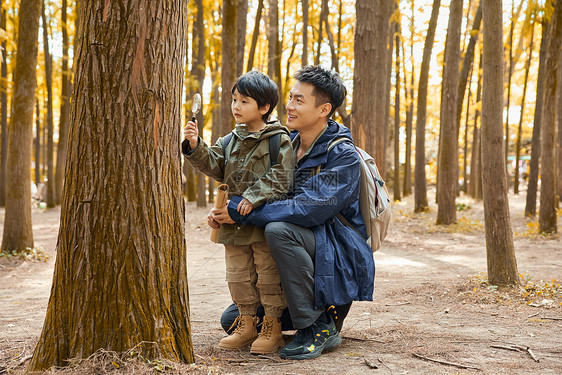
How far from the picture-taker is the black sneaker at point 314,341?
11.0 feet

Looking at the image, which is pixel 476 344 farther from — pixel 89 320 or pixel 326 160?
pixel 89 320

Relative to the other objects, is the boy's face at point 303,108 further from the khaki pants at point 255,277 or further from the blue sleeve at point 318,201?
the khaki pants at point 255,277

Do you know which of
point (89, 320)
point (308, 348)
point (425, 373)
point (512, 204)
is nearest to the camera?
point (89, 320)

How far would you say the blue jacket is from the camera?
340 cm

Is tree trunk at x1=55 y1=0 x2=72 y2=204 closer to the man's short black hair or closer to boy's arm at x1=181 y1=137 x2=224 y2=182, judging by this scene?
boy's arm at x1=181 y1=137 x2=224 y2=182

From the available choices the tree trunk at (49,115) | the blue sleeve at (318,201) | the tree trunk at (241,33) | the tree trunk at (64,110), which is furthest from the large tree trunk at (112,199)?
the tree trunk at (49,115)

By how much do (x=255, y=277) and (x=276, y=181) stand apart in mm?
674

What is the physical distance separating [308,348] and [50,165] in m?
15.3

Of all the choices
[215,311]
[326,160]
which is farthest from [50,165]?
[326,160]

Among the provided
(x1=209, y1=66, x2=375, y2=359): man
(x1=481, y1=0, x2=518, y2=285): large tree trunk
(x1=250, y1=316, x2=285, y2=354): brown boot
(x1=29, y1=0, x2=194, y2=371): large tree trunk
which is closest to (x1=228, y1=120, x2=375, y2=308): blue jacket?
(x1=209, y1=66, x2=375, y2=359): man

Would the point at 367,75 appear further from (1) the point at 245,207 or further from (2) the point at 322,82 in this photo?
(1) the point at 245,207

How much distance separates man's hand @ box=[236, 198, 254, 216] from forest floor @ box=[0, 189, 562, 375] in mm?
897

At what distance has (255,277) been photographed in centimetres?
359

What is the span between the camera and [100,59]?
2.69 meters
